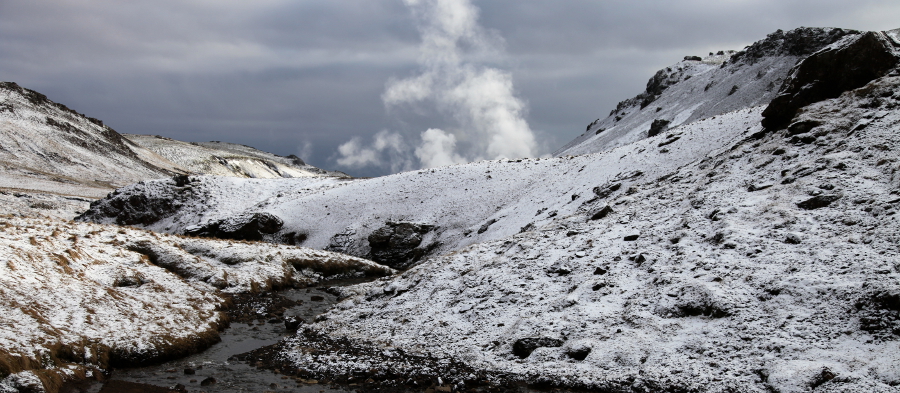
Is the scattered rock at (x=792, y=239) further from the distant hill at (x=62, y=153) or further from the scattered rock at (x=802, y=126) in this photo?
the distant hill at (x=62, y=153)

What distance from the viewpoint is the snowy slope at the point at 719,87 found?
75.1 meters

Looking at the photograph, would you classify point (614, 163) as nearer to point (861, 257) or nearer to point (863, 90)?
point (863, 90)

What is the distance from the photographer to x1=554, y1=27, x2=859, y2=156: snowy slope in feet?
246

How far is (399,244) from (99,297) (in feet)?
84.3

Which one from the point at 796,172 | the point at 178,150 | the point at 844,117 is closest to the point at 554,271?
the point at 796,172

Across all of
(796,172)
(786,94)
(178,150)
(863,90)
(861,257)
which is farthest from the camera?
(178,150)

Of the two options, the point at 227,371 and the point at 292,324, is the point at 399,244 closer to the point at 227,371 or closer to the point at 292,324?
the point at 292,324

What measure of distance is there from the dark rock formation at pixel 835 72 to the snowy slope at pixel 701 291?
6.38ft

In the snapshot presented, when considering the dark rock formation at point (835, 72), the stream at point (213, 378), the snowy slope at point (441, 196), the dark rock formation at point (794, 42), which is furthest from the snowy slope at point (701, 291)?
the dark rock formation at point (794, 42)

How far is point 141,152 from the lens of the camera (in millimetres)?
115938

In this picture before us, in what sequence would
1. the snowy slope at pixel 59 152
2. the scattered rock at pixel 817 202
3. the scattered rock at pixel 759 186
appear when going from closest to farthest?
the scattered rock at pixel 817 202 → the scattered rock at pixel 759 186 → the snowy slope at pixel 59 152

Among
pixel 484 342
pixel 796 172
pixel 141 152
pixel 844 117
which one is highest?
pixel 141 152

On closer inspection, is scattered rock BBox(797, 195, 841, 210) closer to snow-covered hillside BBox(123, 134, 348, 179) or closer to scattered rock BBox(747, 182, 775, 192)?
scattered rock BBox(747, 182, 775, 192)

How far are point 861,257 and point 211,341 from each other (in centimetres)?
2164
